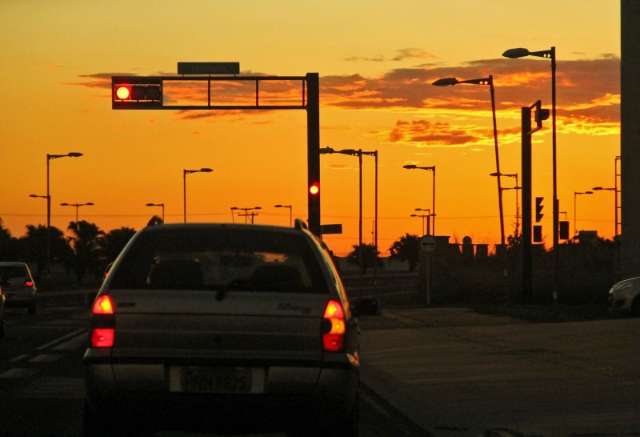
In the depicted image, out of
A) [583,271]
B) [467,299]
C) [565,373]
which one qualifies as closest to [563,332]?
[565,373]

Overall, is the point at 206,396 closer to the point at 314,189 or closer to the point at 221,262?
the point at 221,262

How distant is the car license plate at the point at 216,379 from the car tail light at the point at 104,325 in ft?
1.50

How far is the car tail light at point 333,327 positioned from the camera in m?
9.46

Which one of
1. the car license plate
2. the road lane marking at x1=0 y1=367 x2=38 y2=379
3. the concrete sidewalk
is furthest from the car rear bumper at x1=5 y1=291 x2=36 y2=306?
the car license plate

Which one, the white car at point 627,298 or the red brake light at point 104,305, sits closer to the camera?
the red brake light at point 104,305

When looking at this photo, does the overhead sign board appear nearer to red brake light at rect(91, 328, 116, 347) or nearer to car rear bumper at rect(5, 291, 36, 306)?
car rear bumper at rect(5, 291, 36, 306)

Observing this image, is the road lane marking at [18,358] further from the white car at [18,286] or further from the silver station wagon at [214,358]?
the white car at [18,286]

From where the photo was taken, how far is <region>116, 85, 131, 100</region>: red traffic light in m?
41.5

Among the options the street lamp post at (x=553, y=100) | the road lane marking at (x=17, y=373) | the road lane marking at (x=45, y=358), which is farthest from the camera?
the street lamp post at (x=553, y=100)

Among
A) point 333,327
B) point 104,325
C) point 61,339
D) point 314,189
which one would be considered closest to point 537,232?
point 314,189

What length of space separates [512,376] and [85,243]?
11705cm

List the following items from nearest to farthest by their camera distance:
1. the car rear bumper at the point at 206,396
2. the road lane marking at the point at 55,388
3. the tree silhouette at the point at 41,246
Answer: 1. the car rear bumper at the point at 206,396
2. the road lane marking at the point at 55,388
3. the tree silhouette at the point at 41,246

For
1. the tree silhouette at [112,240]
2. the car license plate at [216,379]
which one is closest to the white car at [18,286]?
the car license plate at [216,379]

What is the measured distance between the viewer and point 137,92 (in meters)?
41.9
